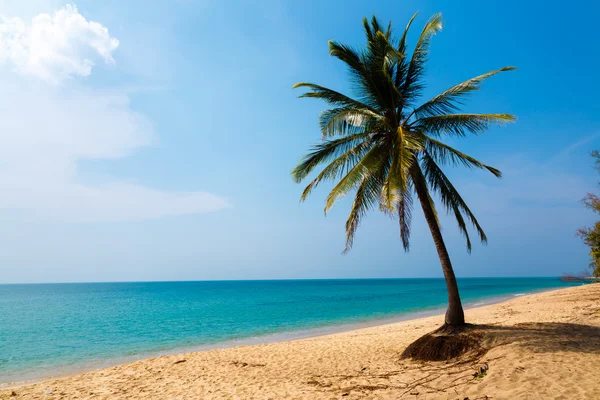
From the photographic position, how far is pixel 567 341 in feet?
23.8

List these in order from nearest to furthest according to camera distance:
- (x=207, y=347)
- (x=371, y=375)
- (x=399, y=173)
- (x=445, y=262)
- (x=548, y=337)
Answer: (x=371, y=375)
(x=399, y=173)
(x=548, y=337)
(x=445, y=262)
(x=207, y=347)

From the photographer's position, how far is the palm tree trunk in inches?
321

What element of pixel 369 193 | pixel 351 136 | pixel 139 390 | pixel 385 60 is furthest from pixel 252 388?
pixel 385 60

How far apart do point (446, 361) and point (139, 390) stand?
666 centimetres

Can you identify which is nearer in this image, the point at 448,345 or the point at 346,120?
the point at 448,345

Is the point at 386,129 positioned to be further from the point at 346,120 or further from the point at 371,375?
the point at 371,375

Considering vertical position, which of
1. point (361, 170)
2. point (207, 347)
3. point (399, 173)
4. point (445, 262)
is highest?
point (361, 170)

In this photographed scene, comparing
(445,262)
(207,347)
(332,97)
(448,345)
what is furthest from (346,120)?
(207,347)

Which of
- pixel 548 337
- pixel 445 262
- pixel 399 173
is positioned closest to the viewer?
pixel 399 173

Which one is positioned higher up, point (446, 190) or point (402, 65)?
→ point (402, 65)

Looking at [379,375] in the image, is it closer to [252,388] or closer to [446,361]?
[446,361]

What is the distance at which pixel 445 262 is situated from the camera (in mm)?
8500

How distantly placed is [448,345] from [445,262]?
206 centimetres

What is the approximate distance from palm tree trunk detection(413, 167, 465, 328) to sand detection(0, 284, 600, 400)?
0.80m
